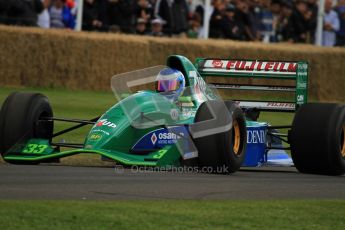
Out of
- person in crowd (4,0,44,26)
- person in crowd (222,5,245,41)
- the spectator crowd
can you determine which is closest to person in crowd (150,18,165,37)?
the spectator crowd

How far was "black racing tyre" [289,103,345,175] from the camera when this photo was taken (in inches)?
462

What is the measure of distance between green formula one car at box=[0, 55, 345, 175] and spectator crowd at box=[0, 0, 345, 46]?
999 centimetres

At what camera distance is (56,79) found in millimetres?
22578

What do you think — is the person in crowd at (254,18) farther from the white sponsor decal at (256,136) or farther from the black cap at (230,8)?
the white sponsor decal at (256,136)

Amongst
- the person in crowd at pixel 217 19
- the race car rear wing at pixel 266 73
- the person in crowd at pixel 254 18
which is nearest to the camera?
the race car rear wing at pixel 266 73

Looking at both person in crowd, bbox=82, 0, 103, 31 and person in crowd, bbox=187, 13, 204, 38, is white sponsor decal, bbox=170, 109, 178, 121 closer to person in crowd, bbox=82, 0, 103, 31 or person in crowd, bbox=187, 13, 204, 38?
person in crowd, bbox=82, 0, 103, 31

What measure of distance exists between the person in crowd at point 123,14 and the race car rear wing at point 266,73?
9.62 m

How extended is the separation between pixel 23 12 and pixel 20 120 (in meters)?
11.2

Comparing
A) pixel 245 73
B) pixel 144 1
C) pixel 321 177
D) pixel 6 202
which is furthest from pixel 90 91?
pixel 6 202

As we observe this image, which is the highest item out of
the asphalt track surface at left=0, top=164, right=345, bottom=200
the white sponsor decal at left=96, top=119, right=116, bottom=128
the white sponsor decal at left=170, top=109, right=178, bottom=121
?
the white sponsor decal at left=170, top=109, right=178, bottom=121

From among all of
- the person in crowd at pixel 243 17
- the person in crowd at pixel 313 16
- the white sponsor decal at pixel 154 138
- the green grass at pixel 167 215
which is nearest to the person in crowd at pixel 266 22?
the person in crowd at pixel 243 17

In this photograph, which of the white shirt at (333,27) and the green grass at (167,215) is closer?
the green grass at (167,215)

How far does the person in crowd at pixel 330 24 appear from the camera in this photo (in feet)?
89.3

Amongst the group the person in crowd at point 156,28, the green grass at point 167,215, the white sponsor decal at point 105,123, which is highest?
the person in crowd at point 156,28
